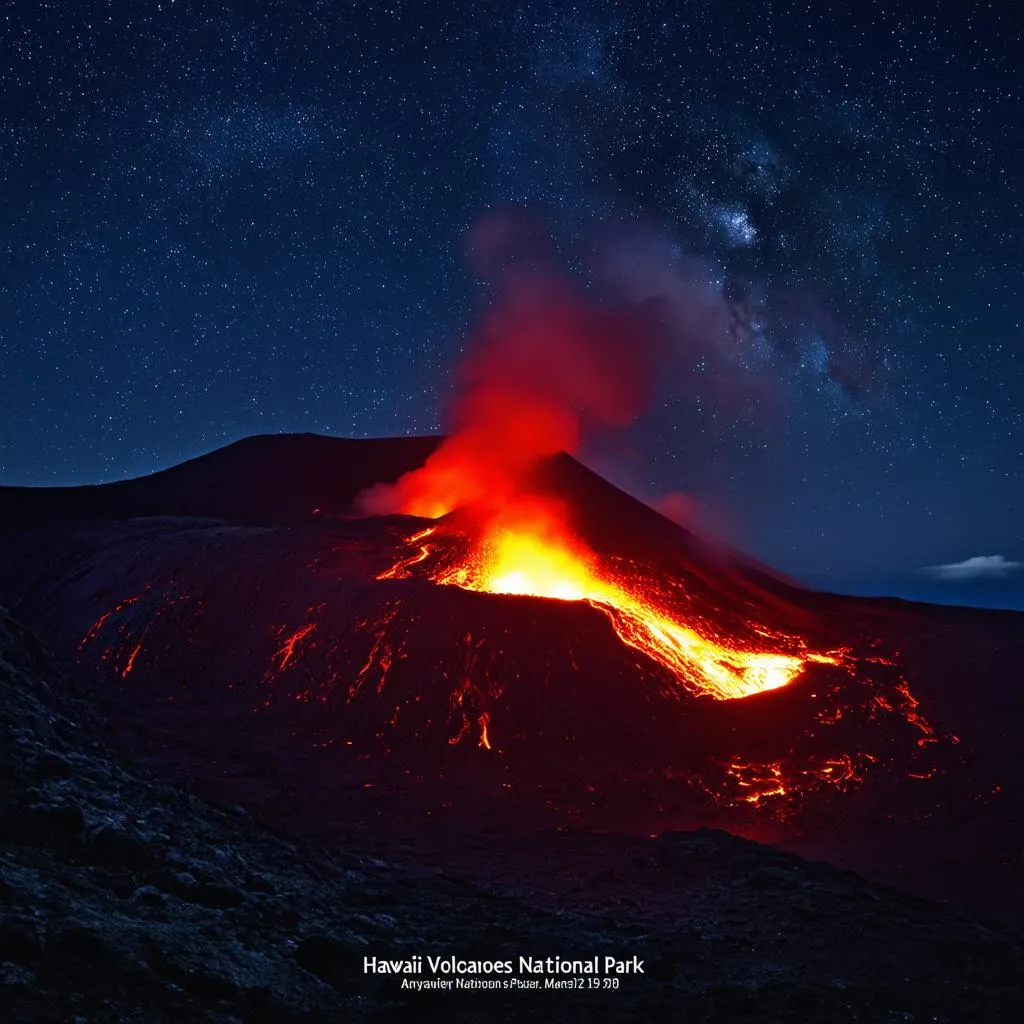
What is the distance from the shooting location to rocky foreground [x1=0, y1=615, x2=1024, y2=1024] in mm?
6266

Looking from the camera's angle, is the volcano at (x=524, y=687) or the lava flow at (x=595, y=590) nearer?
the volcano at (x=524, y=687)

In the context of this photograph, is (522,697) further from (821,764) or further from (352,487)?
(352,487)

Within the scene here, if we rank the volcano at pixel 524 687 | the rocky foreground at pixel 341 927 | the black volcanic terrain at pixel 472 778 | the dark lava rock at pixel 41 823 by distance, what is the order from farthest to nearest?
the volcano at pixel 524 687 → the black volcanic terrain at pixel 472 778 → the dark lava rock at pixel 41 823 → the rocky foreground at pixel 341 927

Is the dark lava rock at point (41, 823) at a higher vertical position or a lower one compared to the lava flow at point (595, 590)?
lower

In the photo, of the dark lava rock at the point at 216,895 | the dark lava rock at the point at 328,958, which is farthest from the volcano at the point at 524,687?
the dark lava rock at the point at 216,895

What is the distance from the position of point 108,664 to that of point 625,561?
66.4 feet

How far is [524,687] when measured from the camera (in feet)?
75.2

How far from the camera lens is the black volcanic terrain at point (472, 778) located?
8180 mm

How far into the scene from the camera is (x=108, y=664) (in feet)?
83.6

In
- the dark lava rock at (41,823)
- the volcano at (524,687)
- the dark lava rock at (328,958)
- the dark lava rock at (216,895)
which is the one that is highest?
the volcano at (524,687)

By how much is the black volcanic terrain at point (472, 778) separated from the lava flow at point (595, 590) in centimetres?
66

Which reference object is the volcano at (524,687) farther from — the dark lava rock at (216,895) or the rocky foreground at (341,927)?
the dark lava rock at (216,895)

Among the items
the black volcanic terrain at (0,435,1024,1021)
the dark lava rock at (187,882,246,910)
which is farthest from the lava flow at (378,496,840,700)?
the dark lava rock at (187,882,246,910)

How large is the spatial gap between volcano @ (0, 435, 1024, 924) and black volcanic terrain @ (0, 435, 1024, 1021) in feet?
0.37
